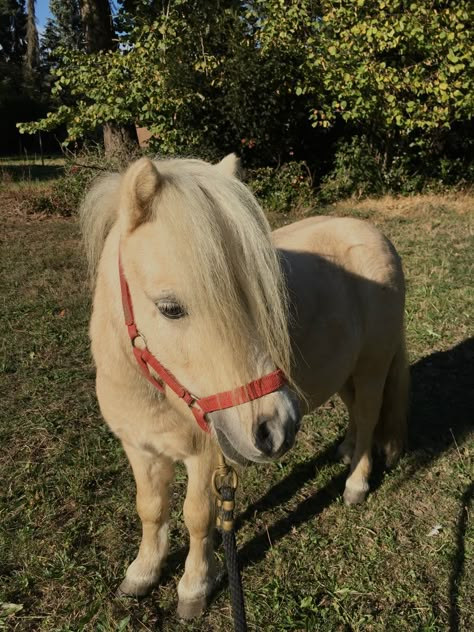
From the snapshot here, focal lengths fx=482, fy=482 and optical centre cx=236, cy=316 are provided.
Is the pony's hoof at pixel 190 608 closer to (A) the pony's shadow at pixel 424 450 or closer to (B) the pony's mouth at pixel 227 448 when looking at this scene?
(A) the pony's shadow at pixel 424 450

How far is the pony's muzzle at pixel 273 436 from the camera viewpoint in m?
1.32

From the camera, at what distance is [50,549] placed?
2.38 metres

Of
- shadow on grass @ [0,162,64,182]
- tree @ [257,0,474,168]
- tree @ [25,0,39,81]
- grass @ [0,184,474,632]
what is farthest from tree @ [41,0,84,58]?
grass @ [0,184,474,632]

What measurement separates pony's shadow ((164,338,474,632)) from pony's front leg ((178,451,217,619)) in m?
0.16

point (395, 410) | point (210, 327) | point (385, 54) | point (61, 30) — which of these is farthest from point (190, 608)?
point (61, 30)

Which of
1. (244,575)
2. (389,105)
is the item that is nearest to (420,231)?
(389,105)

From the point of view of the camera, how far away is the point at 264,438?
1.33m

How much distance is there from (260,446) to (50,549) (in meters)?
1.65

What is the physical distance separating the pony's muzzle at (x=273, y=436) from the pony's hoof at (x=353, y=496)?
1649mm

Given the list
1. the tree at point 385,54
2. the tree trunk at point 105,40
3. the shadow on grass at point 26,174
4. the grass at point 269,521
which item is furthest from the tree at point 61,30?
the grass at point 269,521

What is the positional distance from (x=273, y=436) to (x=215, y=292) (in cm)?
43

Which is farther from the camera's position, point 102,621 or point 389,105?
point 389,105

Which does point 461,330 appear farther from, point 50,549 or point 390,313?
point 50,549

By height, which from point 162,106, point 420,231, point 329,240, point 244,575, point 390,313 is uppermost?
point 162,106
